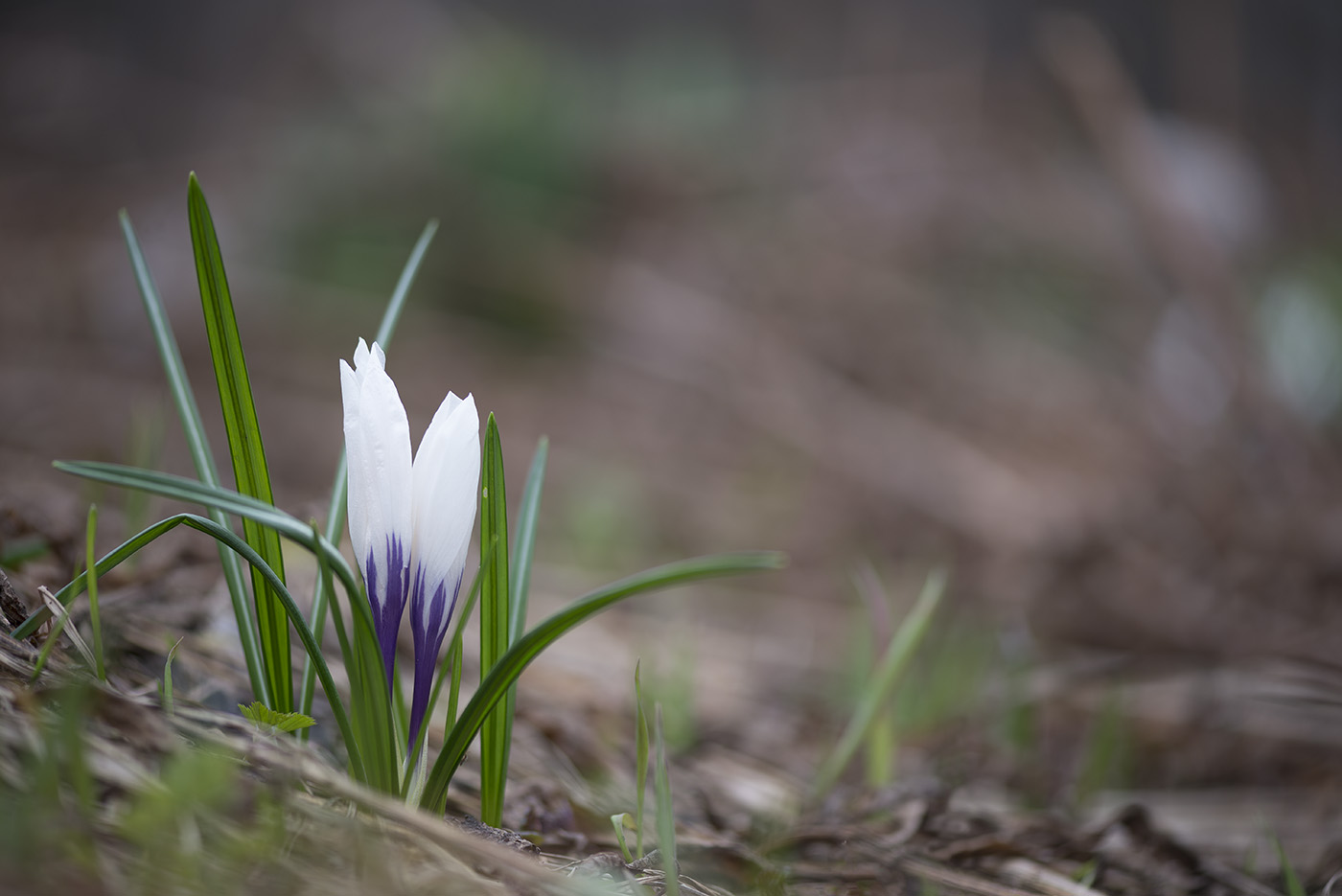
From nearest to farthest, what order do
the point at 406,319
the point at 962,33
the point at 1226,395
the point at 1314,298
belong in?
the point at 1226,395, the point at 1314,298, the point at 406,319, the point at 962,33

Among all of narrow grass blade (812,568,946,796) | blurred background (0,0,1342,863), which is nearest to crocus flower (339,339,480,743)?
blurred background (0,0,1342,863)

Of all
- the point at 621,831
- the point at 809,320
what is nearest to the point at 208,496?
the point at 621,831

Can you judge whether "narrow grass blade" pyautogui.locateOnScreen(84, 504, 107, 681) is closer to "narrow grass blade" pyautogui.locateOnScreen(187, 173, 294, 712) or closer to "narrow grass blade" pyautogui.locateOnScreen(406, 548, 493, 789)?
"narrow grass blade" pyautogui.locateOnScreen(187, 173, 294, 712)

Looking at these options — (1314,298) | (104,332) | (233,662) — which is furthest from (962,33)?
(233,662)

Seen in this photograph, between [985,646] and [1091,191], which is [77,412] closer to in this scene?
[985,646]

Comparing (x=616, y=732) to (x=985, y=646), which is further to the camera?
(x=985, y=646)

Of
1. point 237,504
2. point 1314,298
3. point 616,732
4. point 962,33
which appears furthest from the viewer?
point 962,33
